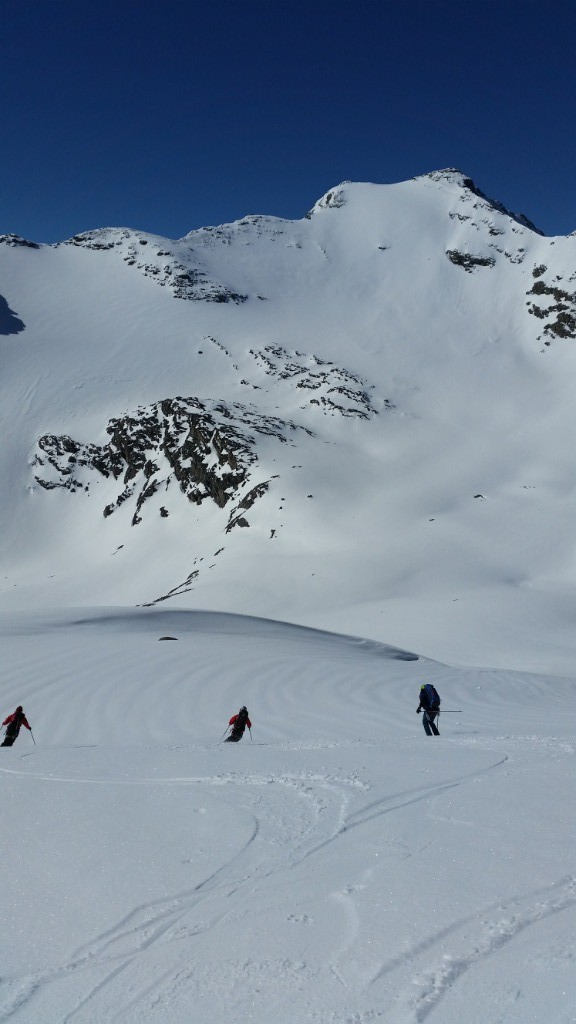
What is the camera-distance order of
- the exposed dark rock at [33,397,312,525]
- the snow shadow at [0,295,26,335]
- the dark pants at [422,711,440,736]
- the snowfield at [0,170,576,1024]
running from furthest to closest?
the snow shadow at [0,295,26,335], the exposed dark rock at [33,397,312,525], the dark pants at [422,711,440,736], the snowfield at [0,170,576,1024]

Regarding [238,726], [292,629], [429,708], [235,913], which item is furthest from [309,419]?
[235,913]

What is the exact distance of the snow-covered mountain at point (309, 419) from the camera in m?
51.2

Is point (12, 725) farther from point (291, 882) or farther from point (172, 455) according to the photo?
point (172, 455)

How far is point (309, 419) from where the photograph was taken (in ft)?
280

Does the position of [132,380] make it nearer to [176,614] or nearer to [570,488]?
[570,488]

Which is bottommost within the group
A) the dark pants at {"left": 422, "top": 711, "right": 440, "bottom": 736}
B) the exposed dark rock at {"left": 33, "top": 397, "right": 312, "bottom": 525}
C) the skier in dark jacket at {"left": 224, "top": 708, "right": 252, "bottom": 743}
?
the skier in dark jacket at {"left": 224, "top": 708, "right": 252, "bottom": 743}

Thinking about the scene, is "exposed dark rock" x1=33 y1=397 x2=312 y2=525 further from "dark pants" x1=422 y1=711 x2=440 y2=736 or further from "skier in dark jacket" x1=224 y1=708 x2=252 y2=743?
"skier in dark jacket" x1=224 y1=708 x2=252 y2=743

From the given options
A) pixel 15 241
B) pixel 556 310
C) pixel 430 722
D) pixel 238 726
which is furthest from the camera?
pixel 15 241

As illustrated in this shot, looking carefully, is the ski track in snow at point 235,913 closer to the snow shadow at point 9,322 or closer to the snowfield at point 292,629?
the snowfield at point 292,629

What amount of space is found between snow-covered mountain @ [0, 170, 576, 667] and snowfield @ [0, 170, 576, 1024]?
0.52 m

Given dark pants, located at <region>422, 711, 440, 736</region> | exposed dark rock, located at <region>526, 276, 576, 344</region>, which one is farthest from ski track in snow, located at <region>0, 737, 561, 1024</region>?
exposed dark rock, located at <region>526, 276, 576, 344</region>

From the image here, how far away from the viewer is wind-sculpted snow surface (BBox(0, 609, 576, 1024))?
3383 mm

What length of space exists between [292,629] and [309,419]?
5931 centimetres

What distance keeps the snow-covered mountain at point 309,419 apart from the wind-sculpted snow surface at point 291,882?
25722 mm
